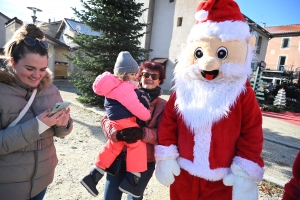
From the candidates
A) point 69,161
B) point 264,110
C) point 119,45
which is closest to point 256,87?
point 264,110

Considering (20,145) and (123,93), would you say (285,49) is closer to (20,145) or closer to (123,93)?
(123,93)

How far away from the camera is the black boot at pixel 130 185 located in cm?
181

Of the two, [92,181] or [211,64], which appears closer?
[211,64]

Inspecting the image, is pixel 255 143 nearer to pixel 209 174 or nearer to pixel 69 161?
pixel 209 174

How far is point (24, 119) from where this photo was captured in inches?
58.9

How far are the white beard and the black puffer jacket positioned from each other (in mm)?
1146

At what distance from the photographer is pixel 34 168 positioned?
1522 mm

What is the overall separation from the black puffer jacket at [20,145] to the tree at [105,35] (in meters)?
5.75

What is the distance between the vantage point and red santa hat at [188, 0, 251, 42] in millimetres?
1493

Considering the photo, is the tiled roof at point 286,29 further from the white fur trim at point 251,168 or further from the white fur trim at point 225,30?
the white fur trim at point 251,168

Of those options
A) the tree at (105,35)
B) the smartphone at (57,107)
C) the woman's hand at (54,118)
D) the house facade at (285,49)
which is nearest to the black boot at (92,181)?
the woman's hand at (54,118)

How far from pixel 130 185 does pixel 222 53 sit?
54.8 inches

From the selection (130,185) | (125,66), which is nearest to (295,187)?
(130,185)

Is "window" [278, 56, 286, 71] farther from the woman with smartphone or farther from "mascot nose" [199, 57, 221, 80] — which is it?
the woman with smartphone
